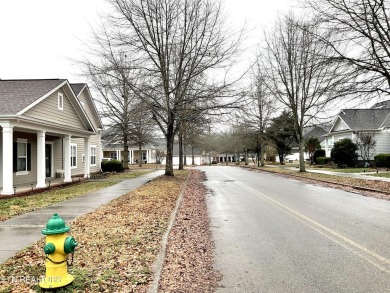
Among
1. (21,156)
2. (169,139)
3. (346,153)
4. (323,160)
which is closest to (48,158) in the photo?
(21,156)

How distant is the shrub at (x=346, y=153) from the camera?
34812 mm

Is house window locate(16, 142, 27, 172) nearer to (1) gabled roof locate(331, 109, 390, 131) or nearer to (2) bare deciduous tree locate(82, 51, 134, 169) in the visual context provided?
(2) bare deciduous tree locate(82, 51, 134, 169)

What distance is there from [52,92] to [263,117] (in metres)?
29.5

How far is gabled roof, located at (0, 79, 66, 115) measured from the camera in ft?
46.1

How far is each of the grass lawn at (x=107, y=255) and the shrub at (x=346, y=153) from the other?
30198mm

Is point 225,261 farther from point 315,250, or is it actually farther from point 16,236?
point 16,236

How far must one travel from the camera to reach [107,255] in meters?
5.52

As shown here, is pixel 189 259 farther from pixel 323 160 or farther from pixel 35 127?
pixel 323 160

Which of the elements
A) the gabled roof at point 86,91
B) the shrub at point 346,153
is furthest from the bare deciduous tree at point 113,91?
the shrub at point 346,153

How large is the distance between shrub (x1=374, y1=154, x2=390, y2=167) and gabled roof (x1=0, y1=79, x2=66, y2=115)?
94.2 feet

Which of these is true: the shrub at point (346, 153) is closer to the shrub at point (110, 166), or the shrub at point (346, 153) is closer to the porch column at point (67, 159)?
the shrub at point (110, 166)

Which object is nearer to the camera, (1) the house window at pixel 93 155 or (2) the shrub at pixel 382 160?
(1) the house window at pixel 93 155

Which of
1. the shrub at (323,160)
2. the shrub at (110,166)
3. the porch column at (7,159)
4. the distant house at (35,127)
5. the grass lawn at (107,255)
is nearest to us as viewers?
the grass lawn at (107,255)

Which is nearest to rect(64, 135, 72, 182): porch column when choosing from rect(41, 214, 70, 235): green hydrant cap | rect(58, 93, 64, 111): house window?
rect(58, 93, 64, 111): house window
